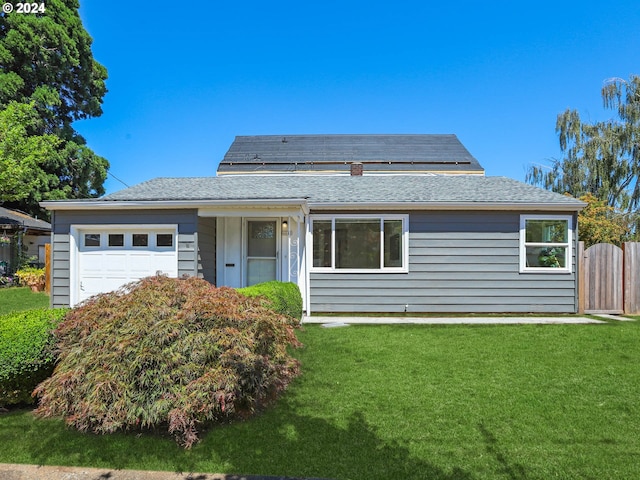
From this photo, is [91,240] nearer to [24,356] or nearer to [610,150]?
[24,356]

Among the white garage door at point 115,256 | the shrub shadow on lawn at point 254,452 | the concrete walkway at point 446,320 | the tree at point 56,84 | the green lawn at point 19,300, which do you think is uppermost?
the tree at point 56,84

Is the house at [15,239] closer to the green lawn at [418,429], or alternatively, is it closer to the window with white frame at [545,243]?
the green lawn at [418,429]

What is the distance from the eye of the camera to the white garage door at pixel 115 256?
8734mm

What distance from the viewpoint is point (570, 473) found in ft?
8.55

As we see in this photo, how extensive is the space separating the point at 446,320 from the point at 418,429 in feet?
17.8

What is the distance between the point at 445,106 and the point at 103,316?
19.3 m

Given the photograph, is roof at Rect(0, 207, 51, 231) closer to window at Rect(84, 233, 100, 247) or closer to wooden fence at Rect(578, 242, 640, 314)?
window at Rect(84, 233, 100, 247)

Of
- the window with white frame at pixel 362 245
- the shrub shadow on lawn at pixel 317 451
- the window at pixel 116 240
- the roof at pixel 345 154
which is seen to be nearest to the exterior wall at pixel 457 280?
the window with white frame at pixel 362 245

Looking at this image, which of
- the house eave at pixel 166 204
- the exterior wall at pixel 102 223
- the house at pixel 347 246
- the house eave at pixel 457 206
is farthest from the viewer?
the house eave at pixel 457 206

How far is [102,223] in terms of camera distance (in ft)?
28.7

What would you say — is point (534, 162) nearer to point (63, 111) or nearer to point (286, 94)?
point (286, 94)

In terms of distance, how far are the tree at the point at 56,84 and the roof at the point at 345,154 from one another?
10.0 meters

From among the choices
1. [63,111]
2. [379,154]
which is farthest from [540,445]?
[63,111]

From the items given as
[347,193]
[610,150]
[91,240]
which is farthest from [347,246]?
[610,150]
